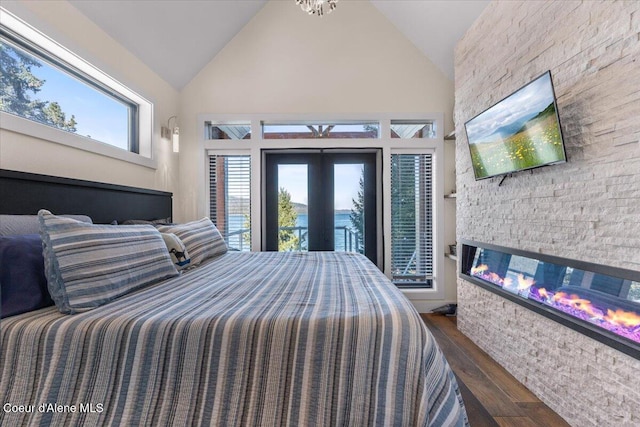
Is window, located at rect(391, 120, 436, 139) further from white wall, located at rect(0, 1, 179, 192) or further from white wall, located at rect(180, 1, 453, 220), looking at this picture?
white wall, located at rect(0, 1, 179, 192)

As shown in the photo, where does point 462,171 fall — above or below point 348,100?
below

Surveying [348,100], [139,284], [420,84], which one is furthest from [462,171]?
[139,284]

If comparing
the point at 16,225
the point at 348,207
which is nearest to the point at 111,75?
the point at 16,225

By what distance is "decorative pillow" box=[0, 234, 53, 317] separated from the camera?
0.95 metres

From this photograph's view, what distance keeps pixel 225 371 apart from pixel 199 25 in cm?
311

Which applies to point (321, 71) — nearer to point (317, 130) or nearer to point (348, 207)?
point (317, 130)

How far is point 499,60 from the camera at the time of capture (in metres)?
2.12

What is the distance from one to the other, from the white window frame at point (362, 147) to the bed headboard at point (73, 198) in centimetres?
93

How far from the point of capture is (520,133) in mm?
1743

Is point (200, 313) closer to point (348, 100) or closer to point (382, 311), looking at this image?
point (382, 311)

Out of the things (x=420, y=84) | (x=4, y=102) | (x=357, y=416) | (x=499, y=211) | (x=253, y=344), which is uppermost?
(x=420, y=84)

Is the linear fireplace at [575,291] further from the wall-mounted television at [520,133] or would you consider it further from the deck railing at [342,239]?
the deck railing at [342,239]

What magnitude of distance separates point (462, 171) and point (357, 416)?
253 centimetres

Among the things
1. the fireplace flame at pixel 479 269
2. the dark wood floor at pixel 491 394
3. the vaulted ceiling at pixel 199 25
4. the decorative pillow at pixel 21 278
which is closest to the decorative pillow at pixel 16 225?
the decorative pillow at pixel 21 278
